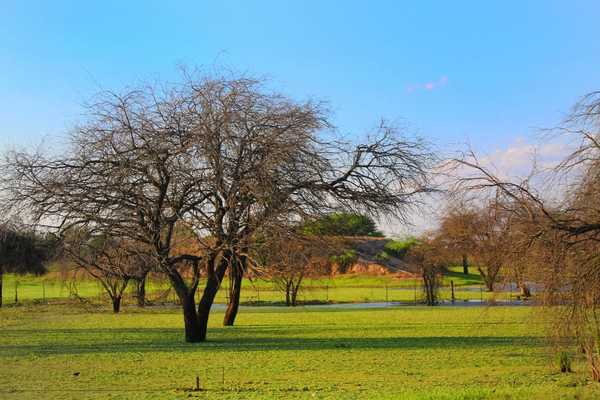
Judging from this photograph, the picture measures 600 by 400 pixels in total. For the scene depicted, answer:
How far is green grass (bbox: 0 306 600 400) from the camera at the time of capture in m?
13.2

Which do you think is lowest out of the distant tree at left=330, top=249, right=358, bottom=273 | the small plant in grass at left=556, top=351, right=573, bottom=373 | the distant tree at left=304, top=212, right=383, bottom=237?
the small plant in grass at left=556, top=351, right=573, bottom=373

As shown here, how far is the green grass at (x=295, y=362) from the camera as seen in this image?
13195 mm

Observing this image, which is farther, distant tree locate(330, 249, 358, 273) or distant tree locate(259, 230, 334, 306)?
distant tree locate(330, 249, 358, 273)

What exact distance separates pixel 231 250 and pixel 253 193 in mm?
1781

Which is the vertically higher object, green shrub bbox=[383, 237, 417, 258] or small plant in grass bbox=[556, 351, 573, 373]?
green shrub bbox=[383, 237, 417, 258]

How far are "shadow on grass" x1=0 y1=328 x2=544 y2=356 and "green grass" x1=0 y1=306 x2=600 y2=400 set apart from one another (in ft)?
0.11

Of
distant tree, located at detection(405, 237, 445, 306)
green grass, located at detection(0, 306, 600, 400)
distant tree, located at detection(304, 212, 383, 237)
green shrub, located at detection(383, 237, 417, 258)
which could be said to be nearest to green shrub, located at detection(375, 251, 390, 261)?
green shrub, located at detection(383, 237, 417, 258)

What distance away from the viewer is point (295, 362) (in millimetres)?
18281

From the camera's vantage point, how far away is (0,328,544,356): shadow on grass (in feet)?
71.9

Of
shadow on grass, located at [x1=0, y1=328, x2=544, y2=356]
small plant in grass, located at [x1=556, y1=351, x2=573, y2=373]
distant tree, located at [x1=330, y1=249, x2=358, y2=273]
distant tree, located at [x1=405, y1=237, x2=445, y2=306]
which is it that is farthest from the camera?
distant tree, located at [x1=405, y1=237, x2=445, y2=306]

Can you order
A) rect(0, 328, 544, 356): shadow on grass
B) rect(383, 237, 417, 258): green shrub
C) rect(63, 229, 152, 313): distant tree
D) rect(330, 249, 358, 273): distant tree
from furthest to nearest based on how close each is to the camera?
rect(383, 237, 417, 258): green shrub
rect(330, 249, 358, 273): distant tree
rect(63, 229, 152, 313): distant tree
rect(0, 328, 544, 356): shadow on grass

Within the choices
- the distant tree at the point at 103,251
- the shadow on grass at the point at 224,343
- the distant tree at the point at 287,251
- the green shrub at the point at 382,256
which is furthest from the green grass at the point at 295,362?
the green shrub at the point at 382,256

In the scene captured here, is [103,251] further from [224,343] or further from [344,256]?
[344,256]

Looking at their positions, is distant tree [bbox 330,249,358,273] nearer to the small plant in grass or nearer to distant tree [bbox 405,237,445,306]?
distant tree [bbox 405,237,445,306]
